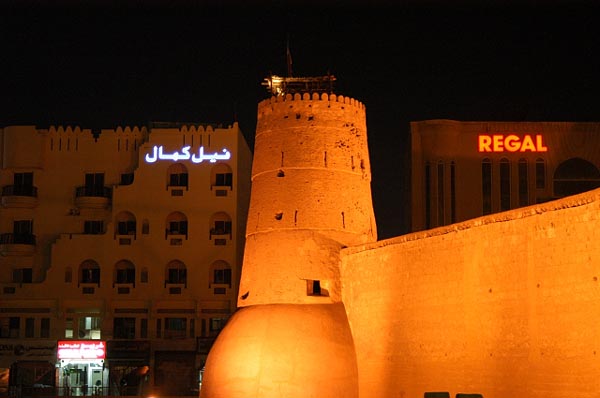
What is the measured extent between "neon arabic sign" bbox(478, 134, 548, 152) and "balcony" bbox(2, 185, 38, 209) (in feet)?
71.3

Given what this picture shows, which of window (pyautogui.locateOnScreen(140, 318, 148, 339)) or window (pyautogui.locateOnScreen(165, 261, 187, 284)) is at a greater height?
window (pyautogui.locateOnScreen(165, 261, 187, 284))

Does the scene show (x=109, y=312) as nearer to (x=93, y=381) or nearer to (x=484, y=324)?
(x=93, y=381)

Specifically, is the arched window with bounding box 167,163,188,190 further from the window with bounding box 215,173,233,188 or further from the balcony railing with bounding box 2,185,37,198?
the balcony railing with bounding box 2,185,37,198

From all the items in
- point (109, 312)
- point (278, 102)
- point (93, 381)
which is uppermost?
point (278, 102)

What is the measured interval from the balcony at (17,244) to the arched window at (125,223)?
4119 millimetres

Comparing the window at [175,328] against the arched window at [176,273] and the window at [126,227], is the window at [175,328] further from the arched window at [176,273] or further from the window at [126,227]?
the window at [126,227]

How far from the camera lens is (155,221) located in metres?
48.0

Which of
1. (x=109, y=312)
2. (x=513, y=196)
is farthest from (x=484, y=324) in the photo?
(x=513, y=196)

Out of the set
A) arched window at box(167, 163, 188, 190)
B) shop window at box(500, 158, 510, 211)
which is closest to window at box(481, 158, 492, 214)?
shop window at box(500, 158, 510, 211)

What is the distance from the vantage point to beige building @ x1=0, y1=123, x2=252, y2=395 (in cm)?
4638

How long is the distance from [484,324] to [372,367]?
17.5ft

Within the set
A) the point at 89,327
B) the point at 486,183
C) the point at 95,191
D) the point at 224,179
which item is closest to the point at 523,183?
the point at 486,183

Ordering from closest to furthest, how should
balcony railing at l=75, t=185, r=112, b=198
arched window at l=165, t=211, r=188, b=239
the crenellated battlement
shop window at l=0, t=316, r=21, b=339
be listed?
1. the crenellated battlement
2. shop window at l=0, t=316, r=21, b=339
3. arched window at l=165, t=211, r=188, b=239
4. balcony railing at l=75, t=185, r=112, b=198

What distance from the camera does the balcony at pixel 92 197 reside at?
48.4 meters
